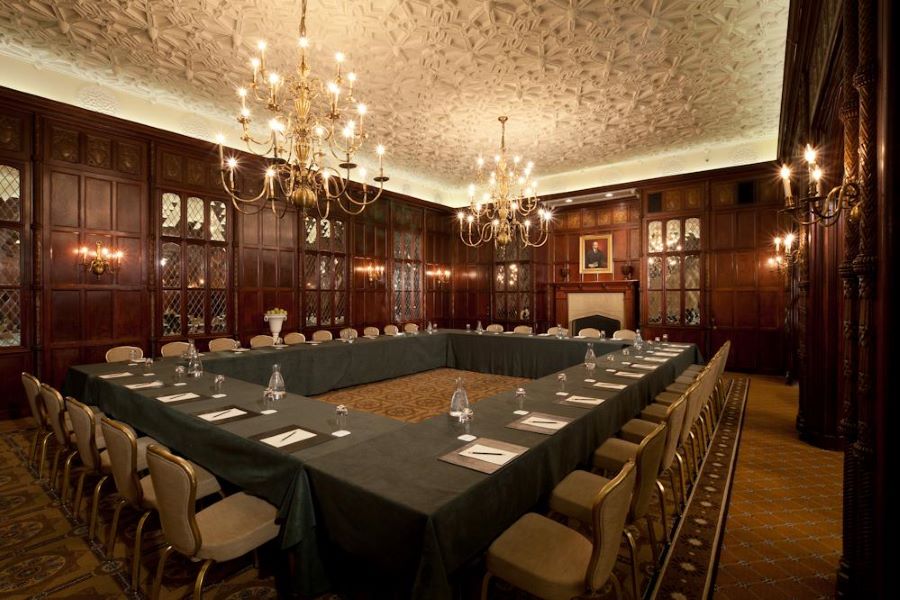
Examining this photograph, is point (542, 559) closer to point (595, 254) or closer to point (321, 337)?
point (321, 337)

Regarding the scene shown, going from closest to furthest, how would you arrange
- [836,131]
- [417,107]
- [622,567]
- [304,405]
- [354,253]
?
1. [622,567]
2. [304,405]
3. [836,131]
4. [417,107]
5. [354,253]

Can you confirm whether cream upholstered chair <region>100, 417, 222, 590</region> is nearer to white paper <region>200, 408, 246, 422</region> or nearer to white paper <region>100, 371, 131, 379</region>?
white paper <region>200, 408, 246, 422</region>

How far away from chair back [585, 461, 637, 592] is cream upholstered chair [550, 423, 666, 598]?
25cm

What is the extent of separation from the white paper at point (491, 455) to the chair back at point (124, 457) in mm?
1675

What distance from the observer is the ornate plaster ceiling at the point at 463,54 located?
175 inches

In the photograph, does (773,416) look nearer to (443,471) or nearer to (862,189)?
(862,189)

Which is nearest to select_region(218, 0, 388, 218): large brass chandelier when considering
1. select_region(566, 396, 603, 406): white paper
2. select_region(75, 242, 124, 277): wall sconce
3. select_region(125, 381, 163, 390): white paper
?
select_region(125, 381, 163, 390): white paper

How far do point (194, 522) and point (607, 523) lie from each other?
1690mm

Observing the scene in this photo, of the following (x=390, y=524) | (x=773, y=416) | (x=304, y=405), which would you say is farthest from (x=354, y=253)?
(x=390, y=524)

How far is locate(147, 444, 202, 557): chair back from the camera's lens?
1.83m

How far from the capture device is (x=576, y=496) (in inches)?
94.3

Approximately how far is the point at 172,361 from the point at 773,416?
24.3ft

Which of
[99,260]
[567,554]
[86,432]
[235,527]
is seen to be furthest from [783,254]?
[99,260]

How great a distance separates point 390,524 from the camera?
172 cm
